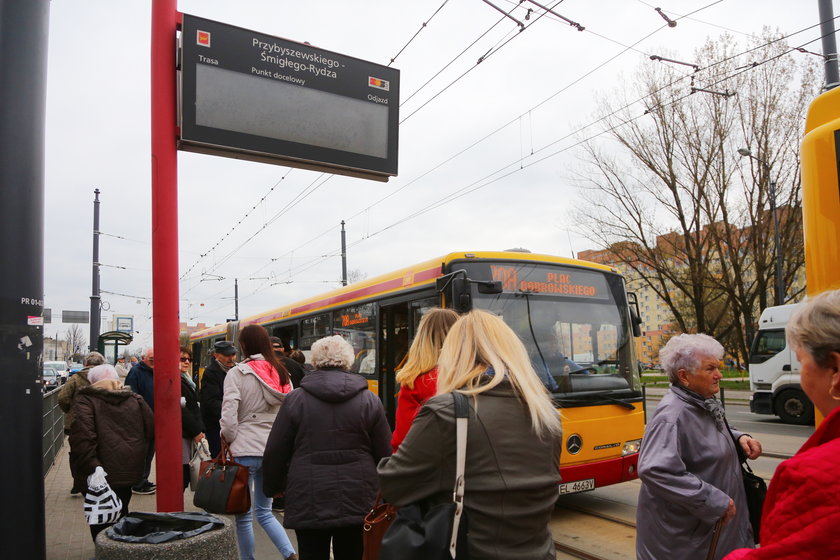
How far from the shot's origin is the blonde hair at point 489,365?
217cm

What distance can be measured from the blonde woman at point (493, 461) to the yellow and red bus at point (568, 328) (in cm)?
430

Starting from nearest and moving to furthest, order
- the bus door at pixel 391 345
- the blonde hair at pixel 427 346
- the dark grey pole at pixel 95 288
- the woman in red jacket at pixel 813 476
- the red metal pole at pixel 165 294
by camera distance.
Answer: the woman in red jacket at pixel 813 476 < the blonde hair at pixel 427 346 < the red metal pole at pixel 165 294 < the bus door at pixel 391 345 < the dark grey pole at pixel 95 288

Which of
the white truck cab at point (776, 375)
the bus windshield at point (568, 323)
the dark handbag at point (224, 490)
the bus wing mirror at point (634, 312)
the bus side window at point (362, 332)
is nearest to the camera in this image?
the dark handbag at point (224, 490)

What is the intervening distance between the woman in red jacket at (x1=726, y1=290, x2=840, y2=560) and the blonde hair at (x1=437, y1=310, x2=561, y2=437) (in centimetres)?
74

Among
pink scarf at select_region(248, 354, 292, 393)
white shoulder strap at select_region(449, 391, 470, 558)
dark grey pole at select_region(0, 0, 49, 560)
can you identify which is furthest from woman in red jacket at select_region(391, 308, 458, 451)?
dark grey pole at select_region(0, 0, 49, 560)

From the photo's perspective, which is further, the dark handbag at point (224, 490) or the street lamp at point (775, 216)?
the street lamp at point (775, 216)

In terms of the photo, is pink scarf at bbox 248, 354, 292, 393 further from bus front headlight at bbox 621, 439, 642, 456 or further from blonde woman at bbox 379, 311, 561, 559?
bus front headlight at bbox 621, 439, 642, 456

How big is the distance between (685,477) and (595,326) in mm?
4576

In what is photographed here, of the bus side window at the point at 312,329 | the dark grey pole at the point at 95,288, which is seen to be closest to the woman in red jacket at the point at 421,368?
the bus side window at the point at 312,329

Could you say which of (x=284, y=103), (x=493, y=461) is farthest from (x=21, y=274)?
(x=493, y=461)

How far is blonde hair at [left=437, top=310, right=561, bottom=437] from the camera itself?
7.12 ft

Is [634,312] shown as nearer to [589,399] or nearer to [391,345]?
[589,399]

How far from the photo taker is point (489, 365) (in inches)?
88.7

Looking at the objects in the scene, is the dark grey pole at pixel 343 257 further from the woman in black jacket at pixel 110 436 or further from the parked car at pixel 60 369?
the woman in black jacket at pixel 110 436
